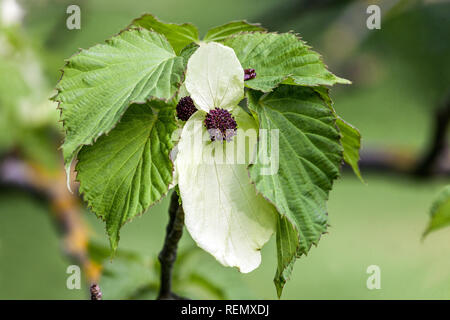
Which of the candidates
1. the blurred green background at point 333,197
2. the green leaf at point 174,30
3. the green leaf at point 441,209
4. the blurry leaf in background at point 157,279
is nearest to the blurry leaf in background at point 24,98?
the blurred green background at point 333,197

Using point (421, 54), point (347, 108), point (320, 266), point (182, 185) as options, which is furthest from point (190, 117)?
point (421, 54)

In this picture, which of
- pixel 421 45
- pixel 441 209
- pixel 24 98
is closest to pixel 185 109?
pixel 441 209

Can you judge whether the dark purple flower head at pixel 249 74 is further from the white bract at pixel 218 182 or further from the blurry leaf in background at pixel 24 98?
the blurry leaf in background at pixel 24 98

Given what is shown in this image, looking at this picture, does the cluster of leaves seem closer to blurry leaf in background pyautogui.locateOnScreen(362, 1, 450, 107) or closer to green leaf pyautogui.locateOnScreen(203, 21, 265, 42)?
green leaf pyautogui.locateOnScreen(203, 21, 265, 42)

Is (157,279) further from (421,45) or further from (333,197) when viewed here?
(421,45)

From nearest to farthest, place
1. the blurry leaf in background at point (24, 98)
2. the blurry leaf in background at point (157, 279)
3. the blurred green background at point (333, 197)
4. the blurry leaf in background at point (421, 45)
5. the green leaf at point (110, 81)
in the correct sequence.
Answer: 1. the green leaf at point (110, 81)
2. the blurry leaf in background at point (157, 279)
3. the blurred green background at point (333, 197)
4. the blurry leaf in background at point (24, 98)
5. the blurry leaf in background at point (421, 45)
